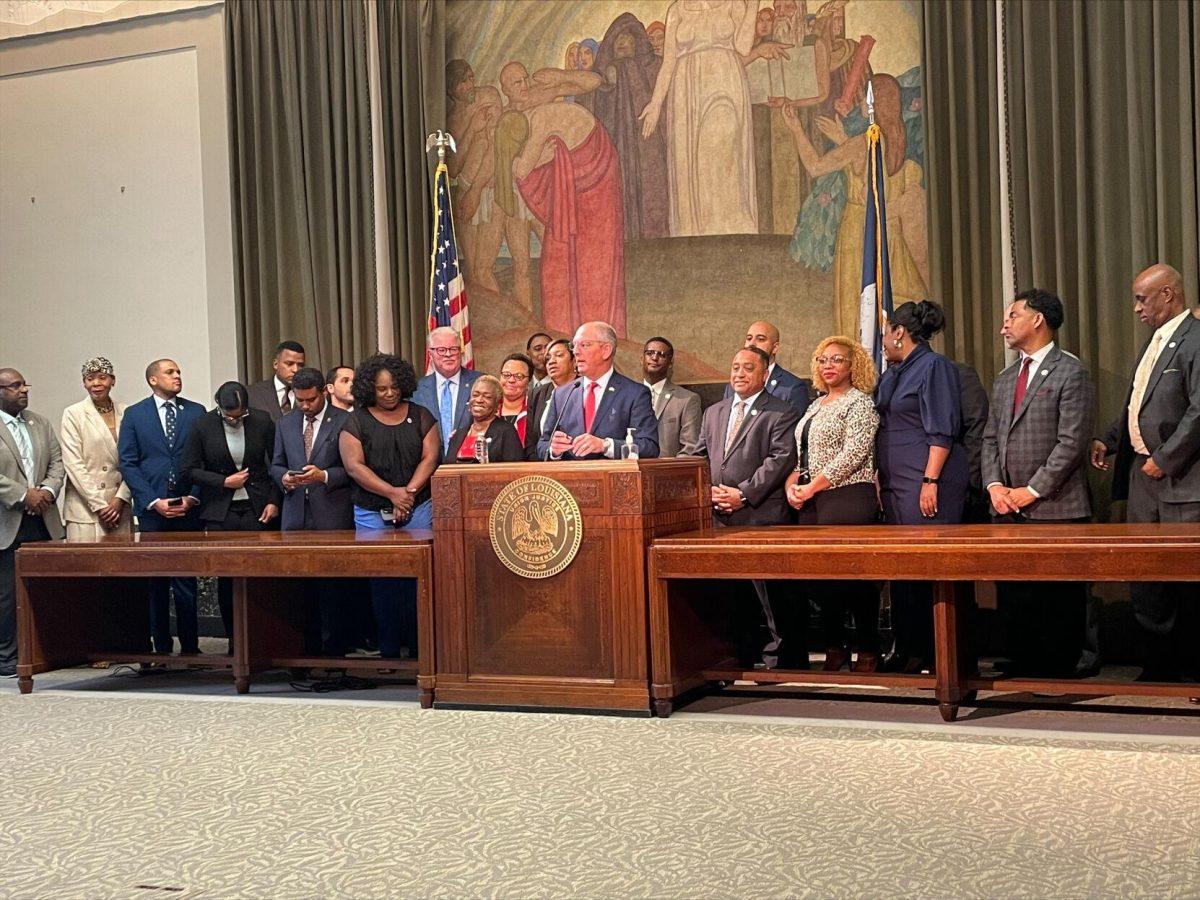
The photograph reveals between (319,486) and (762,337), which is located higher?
(762,337)

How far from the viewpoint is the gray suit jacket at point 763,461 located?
599cm

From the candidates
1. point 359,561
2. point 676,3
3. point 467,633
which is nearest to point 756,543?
point 467,633

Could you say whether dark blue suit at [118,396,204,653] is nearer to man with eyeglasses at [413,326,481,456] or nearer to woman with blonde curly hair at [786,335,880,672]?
man with eyeglasses at [413,326,481,456]

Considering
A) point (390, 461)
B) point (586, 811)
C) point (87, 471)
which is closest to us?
point (586, 811)

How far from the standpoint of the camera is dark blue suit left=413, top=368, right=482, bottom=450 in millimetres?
7098

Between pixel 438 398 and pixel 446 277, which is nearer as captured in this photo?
pixel 438 398

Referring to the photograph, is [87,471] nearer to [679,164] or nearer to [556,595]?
[556,595]

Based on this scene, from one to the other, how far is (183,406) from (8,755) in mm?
2979

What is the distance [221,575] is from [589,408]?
5.93ft

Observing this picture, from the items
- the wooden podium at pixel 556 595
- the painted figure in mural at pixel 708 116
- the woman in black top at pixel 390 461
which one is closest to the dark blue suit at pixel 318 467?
the woman in black top at pixel 390 461

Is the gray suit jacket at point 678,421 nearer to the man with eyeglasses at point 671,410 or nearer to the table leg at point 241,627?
the man with eyeglasses at point 671,410

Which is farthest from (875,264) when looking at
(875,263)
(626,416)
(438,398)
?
(438,398)

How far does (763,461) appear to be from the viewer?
239 inches

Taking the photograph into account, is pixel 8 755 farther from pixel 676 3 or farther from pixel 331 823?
pixel 676 3
